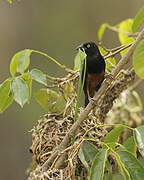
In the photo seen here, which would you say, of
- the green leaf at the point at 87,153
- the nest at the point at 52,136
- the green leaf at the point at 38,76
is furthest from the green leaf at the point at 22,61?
the green leaf at the point at 87,153

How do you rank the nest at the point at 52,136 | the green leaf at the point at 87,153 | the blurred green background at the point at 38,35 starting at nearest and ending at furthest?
the green leaf at the point at 87,153, the nest at the point at 52,136, the blurred green background at the point at 38,35

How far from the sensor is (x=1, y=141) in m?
8.52

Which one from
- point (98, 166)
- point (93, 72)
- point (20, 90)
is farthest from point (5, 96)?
point (93, 72)

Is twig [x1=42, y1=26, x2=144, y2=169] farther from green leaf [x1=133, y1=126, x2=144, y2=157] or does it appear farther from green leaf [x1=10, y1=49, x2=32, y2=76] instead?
green leaf [x1=10, y1=49, x2=32, y2=76]

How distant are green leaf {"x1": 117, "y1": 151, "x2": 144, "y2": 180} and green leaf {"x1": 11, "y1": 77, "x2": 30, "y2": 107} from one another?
40cm

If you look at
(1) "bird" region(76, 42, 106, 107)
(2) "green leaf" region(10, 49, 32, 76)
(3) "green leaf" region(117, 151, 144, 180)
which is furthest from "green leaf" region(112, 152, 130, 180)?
(1) "bird" region(76, 42, 106, 107)

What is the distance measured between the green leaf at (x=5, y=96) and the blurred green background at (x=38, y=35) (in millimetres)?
5918

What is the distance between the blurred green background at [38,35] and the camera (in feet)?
27.1

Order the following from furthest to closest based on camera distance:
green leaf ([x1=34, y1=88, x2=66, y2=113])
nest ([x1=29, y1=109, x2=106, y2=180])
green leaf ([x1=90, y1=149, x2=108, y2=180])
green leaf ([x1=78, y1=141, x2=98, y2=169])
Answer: green leaf ([x1=34, y1=88, x2=66, y2=113]) → nest ([x1=29, y1=109, x2=106, y2=180]) → green leaf ([x1=78, y1=141, x2=98, y2=169]) → green leaf ([x1=90, y1=149, x2=108, y2=180])

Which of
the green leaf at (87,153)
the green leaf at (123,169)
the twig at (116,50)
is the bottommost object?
the green leaf at (123,169)

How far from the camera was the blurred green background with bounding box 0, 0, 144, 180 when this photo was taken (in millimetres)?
8266

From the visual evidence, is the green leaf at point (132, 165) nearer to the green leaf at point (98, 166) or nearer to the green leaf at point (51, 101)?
the green leaf at point (98, 166)

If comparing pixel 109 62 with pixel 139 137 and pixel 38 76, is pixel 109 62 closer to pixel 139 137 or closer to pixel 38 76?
pixel 38 76

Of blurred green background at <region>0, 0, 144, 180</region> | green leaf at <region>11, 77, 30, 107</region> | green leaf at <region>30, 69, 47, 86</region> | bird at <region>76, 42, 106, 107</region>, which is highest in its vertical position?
blurred green background at <region>0, 0, 144, 180</region>
